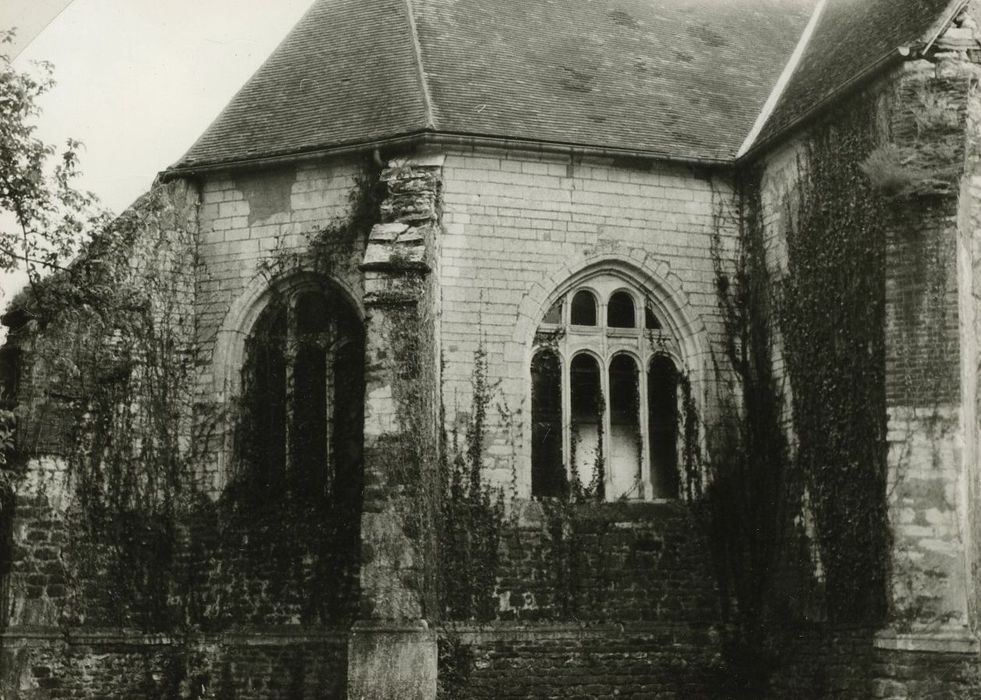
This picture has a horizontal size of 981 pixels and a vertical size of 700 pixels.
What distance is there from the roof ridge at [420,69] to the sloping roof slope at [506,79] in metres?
0.02

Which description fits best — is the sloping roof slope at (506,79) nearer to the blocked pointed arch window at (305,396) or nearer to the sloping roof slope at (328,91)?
the sloping roof slope at (328,91)

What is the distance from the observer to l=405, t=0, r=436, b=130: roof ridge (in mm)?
14467

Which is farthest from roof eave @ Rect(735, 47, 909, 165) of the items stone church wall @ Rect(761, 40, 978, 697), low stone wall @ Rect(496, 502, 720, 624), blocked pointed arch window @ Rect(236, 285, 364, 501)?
blocked pointed arch window @ Rect(236, 285, 364, 501)

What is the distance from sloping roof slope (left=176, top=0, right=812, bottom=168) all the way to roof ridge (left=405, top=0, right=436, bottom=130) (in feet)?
0.07

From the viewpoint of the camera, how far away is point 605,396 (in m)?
14.8

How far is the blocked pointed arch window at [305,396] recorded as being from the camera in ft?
47.8

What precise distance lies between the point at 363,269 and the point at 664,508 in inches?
184

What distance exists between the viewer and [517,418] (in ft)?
46.6

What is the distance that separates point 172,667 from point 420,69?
7973 millimetres

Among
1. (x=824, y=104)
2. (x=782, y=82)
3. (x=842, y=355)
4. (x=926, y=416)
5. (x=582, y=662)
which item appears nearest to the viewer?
(x=926, y=416)

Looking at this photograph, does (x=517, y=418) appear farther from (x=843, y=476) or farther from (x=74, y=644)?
(x=74, y=644)

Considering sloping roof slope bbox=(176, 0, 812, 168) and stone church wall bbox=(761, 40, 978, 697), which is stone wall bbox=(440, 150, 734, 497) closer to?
sloping roof slope bbox=(176, 0, 812, 168)

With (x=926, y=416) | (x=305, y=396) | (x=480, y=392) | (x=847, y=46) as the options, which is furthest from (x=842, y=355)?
(x=305, y=396)

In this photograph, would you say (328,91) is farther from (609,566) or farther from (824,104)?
(609,566)
